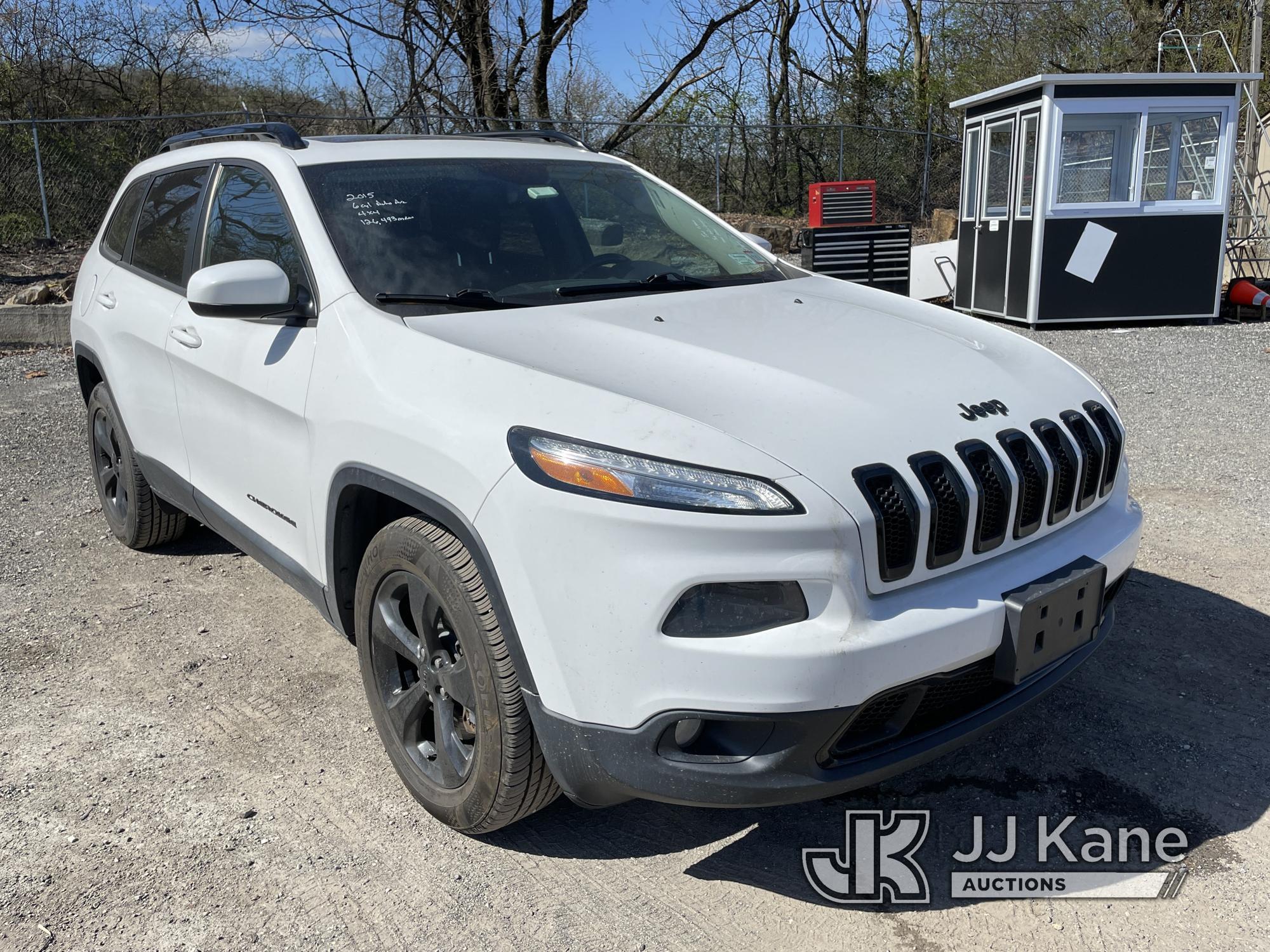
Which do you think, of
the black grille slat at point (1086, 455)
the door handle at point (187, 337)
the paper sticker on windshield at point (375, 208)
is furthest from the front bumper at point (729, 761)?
the door handle at point (187, 337)

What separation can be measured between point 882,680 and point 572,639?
639mm

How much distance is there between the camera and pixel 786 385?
2.44 m

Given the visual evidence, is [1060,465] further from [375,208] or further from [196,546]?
[196,546]

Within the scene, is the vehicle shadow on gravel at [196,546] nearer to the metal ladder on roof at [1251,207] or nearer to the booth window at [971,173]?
the booth window at [971,173]

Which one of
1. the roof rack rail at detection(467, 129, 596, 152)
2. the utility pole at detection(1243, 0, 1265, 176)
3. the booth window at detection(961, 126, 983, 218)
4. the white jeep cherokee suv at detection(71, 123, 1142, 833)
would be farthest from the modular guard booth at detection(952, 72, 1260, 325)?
the white jeep cherokee suv at detection(71, 123, 1142, 833)

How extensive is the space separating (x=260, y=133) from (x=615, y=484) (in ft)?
7.78

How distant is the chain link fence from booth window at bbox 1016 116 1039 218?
18.3ft

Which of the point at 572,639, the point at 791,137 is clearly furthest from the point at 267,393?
the point at 791,137

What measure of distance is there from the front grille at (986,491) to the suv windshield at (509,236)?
49.9 inches

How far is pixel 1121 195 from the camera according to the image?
37.9 feet

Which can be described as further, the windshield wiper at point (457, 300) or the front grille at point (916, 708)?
the windshield wiper at point (457, 300)

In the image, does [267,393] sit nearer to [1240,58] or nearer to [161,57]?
[161,57]

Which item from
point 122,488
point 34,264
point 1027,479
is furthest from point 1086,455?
point 34,264

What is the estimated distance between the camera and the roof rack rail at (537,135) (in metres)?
4.03
